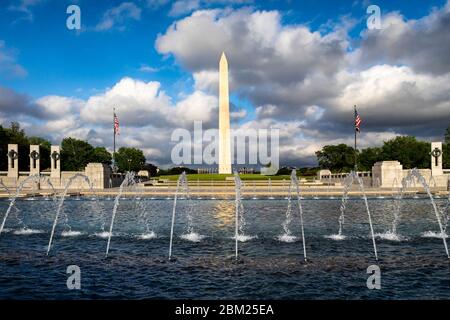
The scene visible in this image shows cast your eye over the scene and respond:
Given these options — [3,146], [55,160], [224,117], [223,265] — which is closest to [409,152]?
[224,117]

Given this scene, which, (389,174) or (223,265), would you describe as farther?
(389,174)

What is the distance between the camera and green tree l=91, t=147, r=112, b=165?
103 metres

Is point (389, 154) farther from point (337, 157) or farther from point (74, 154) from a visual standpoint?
point (74, 154)

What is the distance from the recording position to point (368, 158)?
323 feet

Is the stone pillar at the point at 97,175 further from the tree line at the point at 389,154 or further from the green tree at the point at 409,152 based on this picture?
the green tree at the point at 409,152

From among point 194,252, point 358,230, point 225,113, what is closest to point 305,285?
point 194,252

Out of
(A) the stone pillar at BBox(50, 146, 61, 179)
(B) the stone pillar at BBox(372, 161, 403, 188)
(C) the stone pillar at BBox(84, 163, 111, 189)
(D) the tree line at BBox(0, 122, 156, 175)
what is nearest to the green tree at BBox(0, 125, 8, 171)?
(D) the tree line at BBox(0, 122, 156, 175)

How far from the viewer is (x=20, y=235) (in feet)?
48.0

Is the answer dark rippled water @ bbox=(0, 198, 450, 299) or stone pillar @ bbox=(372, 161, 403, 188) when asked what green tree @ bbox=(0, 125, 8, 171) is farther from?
dark rippled water @ bbox=(0, 198, 450, 299)

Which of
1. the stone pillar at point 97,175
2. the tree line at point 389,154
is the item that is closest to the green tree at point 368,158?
the tree line at point 389,154

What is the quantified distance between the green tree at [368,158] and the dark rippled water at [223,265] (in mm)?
84385

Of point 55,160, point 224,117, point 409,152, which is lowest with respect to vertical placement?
point 55,160

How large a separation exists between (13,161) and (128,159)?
64.0 metres
